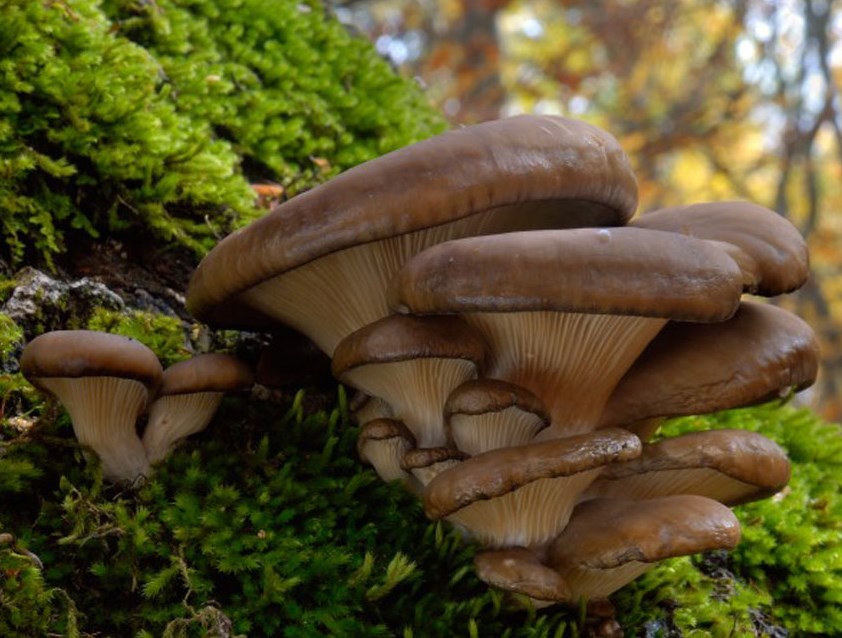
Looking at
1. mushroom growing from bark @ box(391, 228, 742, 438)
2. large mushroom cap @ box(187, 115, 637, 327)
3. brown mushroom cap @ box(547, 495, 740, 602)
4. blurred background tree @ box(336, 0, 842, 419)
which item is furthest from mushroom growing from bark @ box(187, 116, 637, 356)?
blurred background tree @ box(336, 0, 842, 419)

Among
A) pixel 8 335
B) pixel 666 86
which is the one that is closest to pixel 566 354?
pixel 8 335

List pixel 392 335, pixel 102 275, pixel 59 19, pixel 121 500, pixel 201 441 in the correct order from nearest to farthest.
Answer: pixel 392 335 < pixel 121 500 < pixel 201 441 < pixel 102 275 < pixel 59 19

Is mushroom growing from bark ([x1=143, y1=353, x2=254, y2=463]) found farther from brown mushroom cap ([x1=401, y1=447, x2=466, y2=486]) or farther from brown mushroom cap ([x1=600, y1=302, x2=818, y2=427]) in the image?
brown mushroom cap ([x1=600, y1=302, x2=818, y2=427])

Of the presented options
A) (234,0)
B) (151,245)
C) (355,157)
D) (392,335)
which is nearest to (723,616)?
(392,335)

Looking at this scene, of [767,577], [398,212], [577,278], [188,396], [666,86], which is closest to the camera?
[577,278]

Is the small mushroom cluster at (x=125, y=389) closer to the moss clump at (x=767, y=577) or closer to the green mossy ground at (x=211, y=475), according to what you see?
the green mossy ground at (x=211, y=475)

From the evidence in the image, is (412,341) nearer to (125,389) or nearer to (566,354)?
(566,354)

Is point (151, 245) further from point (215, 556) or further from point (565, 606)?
point (565, 606)
